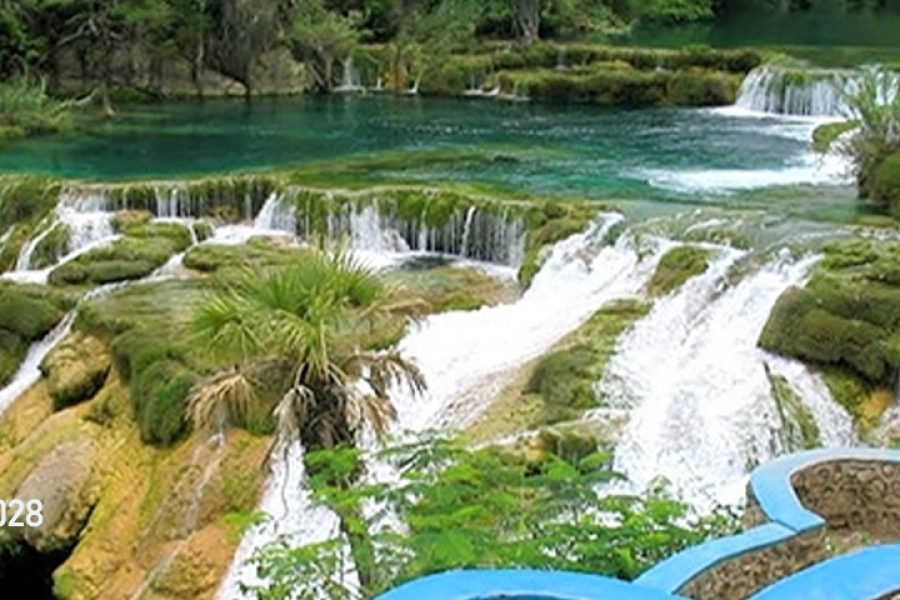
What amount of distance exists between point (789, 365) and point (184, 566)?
5857mm

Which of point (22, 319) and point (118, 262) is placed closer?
point (22, 319)

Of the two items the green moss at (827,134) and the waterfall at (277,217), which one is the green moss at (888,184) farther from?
the waterfall at (277,217)

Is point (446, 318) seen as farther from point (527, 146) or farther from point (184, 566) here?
point (527, 146)

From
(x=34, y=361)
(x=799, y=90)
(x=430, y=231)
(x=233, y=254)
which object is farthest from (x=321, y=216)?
(x=799, y=90)

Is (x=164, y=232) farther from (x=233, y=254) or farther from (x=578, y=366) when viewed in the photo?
(x=578, y=366)

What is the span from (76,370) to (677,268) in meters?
6.64

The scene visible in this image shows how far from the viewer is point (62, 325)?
16.0 metres

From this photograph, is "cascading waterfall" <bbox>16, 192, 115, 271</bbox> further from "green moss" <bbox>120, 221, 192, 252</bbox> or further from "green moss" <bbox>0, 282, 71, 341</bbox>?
"green moss" <bbox>0, 282, 71, 341</bbox>

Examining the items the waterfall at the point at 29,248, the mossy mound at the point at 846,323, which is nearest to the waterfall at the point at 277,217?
the waterfall at the point at 29,248

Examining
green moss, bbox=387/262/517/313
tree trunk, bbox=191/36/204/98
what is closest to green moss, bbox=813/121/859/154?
green moss, bbox=387/262/517/313

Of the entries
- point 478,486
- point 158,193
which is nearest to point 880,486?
point 478,486

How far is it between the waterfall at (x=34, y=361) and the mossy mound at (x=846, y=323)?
26.1 feet

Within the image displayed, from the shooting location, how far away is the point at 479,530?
707cm

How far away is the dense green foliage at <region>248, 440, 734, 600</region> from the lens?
6879 mm
